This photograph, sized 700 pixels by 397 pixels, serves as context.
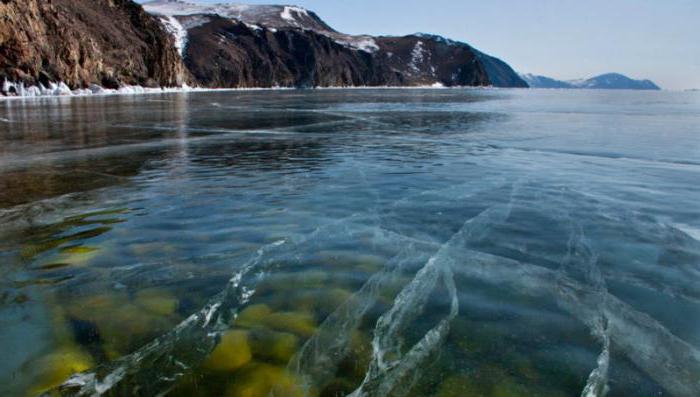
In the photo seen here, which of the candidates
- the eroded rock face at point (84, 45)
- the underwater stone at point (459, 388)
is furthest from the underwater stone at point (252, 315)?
the eroded rock face at point (84, 45)

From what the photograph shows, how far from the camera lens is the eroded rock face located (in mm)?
82188

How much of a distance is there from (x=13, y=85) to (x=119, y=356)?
312ft

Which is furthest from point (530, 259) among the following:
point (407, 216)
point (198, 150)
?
point (198, 150)

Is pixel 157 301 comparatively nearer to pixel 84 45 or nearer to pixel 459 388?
pixel 459 388

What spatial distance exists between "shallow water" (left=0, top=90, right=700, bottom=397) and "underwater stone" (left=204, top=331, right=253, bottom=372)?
0.08 feet

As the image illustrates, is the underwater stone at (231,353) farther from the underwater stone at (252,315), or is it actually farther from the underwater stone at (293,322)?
the underwater stone at (293,322)

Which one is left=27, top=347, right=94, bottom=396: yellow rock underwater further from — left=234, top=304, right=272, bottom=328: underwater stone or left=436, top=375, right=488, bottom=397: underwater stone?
left=436, top=375, right=488, bottom=397: underwater stone

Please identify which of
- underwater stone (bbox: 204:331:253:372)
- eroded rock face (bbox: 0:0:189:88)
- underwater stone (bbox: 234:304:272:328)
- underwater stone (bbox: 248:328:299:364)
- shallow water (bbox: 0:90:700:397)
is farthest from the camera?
eroded rock face (bbox: 0:0:189:88)

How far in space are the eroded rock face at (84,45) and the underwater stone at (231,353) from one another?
9385 cm

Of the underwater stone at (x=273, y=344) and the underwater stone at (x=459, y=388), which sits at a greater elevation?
the underwater stone at (x=459, y=388)

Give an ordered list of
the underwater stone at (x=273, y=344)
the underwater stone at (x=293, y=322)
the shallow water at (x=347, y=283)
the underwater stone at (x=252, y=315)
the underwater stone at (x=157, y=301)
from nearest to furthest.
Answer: the shallow water at (x=347, y=283)
the underwater stone at (x=273, y=344)
the underwater stone at (x=293, y=322)
the underwater stone at (x=252, y=315)
the underwater stone at (x=157, y=301)

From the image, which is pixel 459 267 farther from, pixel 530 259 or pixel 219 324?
pixel 219 324

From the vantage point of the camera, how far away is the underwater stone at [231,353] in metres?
5.39

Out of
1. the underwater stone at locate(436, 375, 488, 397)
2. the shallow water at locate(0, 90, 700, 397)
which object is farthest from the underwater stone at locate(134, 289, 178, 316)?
the underwater stone at locate(436, 375, 488, 397)
